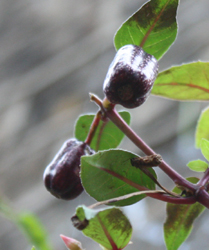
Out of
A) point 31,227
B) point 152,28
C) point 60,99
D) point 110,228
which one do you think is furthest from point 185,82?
point 60,99

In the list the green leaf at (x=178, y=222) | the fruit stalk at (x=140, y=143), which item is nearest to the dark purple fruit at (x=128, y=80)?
the fruit stalk at (x=140, y=143)

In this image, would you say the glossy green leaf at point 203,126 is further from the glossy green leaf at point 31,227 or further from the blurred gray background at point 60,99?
the blurred gray background at point 60,99

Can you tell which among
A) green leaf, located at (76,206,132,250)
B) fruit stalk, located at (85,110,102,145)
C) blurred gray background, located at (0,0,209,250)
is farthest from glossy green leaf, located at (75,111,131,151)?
blurred gray background, located at (0,0,209,250)

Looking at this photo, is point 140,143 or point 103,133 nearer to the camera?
point 140,143

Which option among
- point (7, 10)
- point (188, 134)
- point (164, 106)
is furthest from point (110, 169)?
point (7, 10)

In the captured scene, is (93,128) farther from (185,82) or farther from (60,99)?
(60,99)

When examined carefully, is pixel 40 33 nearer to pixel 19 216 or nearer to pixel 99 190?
pixel 99 190
